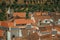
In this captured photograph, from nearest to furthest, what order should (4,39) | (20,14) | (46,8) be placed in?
1. (4,39)
2. (20,14)
3. (46,8)

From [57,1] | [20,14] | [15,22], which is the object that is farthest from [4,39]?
[57,1]

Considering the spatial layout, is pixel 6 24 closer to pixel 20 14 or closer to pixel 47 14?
pixel 20 14

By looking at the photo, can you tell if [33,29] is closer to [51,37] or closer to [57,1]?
[51,37]

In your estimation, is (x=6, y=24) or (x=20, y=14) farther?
(x=20, y=14)

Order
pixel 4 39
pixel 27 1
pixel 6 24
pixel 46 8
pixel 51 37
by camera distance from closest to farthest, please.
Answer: pixel 51 37 → pixel 4 39 → pixel 6 24 → pixel 46 8 → pixel 27 1

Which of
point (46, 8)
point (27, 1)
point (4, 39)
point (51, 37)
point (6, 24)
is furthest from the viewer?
point (27, 1)

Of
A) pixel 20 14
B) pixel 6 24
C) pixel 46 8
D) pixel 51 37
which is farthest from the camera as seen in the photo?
pixel 46 8

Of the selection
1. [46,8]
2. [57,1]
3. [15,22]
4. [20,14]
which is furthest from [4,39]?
[57,1]

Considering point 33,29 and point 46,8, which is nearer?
point 33,29
